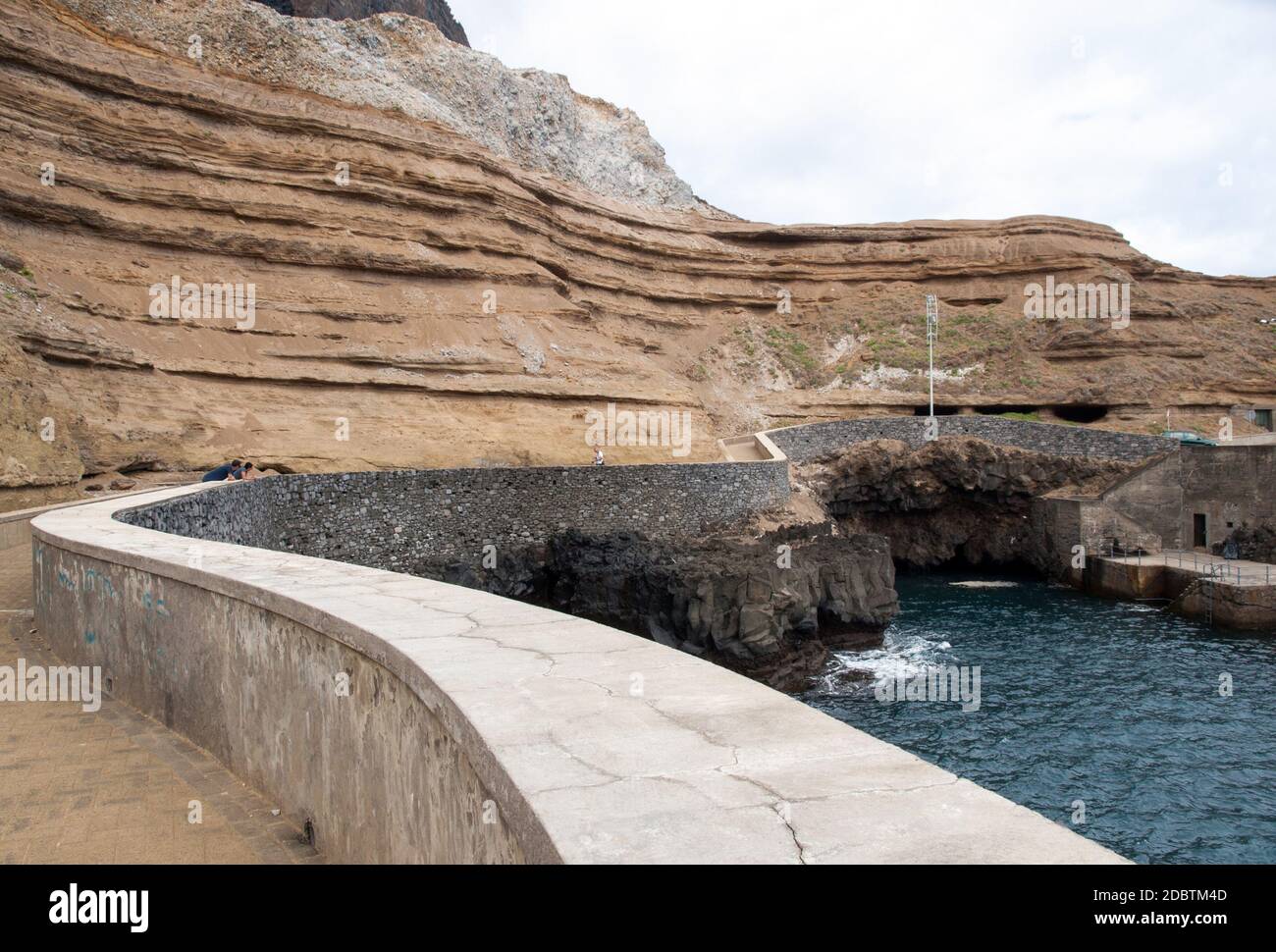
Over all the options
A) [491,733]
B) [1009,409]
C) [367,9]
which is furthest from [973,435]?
[367,9]

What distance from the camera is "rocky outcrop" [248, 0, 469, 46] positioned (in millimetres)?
53750

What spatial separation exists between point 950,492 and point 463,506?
20.6 metres

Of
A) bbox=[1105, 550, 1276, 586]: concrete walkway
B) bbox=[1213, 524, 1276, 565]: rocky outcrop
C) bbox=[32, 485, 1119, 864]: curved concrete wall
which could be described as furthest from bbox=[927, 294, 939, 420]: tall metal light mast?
bbox=[32, 485, 1119, 864]: curved concrete wall

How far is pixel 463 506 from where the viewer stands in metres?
19.8

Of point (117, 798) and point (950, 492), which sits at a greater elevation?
point (950, 492)

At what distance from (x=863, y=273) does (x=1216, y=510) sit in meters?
22.7

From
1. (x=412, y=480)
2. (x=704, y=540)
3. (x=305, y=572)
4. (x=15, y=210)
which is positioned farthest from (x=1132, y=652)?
(x=15, y=210)

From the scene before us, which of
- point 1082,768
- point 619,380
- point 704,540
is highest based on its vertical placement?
point 619,380

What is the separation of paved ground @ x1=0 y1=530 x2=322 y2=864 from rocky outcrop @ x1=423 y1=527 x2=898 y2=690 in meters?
12.7

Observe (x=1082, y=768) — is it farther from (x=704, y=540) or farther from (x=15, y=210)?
(x=15, y=210)

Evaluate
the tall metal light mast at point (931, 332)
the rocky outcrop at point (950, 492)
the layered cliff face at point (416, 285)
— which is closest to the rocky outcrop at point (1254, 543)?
the rocky outcrop at point (950, 492)

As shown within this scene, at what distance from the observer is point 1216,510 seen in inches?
1139

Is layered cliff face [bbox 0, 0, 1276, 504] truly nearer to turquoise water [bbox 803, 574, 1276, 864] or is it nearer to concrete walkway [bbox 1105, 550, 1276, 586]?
concrete walkway [bbox 1105, 550, 1276, 586]

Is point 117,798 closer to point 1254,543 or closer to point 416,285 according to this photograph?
point 416,285
